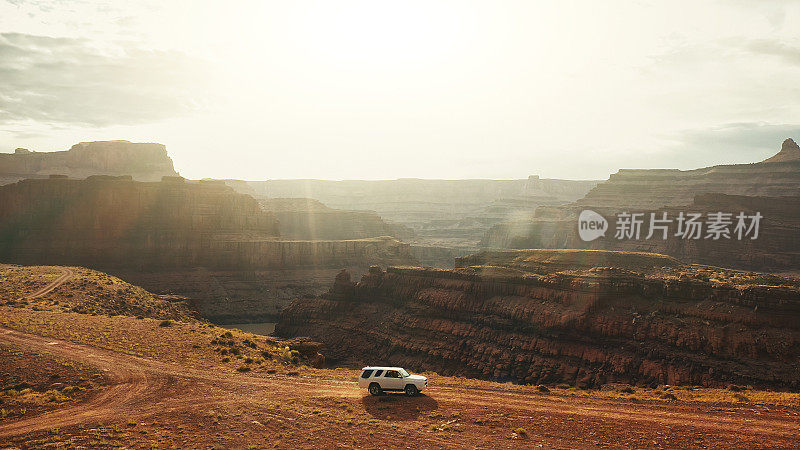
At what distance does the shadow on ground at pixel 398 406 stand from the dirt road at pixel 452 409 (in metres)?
0.05

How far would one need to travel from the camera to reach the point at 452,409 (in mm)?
24781

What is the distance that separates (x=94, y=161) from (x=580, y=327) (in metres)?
172

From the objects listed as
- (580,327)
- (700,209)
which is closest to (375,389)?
(580,327)

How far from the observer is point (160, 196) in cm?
11450

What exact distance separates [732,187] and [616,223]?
47816 mm

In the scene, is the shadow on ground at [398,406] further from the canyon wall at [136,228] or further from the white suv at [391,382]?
the canyon wall at [136,228]

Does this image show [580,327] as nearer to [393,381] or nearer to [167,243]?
[393,381]

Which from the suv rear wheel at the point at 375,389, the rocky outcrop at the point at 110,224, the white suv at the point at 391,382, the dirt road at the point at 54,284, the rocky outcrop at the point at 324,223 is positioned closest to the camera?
the white suv at the point at 391,382

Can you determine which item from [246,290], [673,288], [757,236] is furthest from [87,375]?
[757,236]

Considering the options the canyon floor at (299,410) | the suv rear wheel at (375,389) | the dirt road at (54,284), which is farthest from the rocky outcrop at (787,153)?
the dirt road at (54,284)

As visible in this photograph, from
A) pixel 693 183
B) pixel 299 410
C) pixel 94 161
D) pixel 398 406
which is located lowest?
pixel 398 406

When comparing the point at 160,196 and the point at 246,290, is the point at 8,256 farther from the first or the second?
the point at 246,290

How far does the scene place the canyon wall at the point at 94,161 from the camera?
154250 millimetres

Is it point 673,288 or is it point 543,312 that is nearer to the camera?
point 673,288
